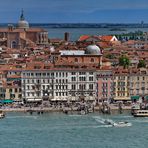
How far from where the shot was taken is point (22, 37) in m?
39.1

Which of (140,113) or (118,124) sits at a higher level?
(140,113)

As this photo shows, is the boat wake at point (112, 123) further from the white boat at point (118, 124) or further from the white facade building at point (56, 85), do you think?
the white facade building at point (56, 85)

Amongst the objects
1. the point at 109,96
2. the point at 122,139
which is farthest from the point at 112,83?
the point at 122,139

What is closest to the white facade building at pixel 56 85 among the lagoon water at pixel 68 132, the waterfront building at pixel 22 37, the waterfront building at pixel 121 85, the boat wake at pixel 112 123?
the waterfront building at pixel 121 85

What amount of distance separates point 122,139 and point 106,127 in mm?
1637

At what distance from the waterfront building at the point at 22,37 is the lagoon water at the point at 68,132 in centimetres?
1701

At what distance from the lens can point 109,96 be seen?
23719 millimetres

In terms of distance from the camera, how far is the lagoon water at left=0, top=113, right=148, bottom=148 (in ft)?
55.5

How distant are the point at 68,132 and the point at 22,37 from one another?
69.3ft

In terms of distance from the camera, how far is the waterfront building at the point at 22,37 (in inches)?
1503

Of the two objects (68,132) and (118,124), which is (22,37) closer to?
(118,124)

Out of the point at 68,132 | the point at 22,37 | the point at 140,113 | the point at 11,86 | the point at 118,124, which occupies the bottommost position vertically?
the point at 68,132

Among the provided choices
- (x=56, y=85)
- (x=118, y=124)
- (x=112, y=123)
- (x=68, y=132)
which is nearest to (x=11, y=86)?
(x=56, y=85)

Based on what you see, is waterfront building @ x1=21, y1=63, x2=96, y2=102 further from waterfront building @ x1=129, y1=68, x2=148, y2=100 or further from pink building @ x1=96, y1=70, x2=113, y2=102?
waterfront building @ x1=129, y1=68, x2=148, y2=100
